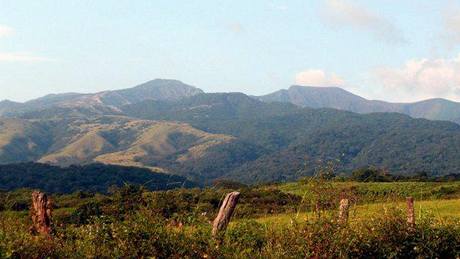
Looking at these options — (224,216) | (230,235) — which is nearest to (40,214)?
(224,216)

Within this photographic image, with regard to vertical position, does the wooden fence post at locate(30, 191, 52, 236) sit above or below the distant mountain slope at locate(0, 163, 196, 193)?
above

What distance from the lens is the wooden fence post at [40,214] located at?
13.2 m

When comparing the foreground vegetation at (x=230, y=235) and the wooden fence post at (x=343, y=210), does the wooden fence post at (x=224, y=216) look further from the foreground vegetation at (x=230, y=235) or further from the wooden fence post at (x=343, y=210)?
the wooden fence post at (x=343, y=210)

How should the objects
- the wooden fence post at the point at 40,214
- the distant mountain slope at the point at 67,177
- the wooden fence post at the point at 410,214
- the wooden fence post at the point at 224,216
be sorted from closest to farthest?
the wooden fence post at the point at 40,214
the wooden fence post at the point at 224,216
the wooden fence post at the point at 410,214
the distant mountain slope at the point at 67,177

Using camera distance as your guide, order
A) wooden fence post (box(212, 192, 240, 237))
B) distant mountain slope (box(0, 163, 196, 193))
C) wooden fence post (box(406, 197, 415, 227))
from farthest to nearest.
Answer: distant mountain slope (box(0, 163, 196, 193)), wooden fence post (box(406, 197, 415, 227)), wooden fence post (box(212, 192, 240, 237))

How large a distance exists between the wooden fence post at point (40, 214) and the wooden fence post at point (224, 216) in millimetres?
4064

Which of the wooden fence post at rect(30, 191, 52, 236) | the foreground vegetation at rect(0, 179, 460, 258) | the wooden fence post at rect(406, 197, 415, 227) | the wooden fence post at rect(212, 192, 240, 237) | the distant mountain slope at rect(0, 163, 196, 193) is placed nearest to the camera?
the foreground vegetation at rect(0, 179, 460, 258)

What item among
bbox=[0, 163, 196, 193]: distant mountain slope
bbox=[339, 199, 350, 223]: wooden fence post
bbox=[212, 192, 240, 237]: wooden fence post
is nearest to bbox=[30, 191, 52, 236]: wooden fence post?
bbox=[212, 192, 240, 237]: wooden fence post

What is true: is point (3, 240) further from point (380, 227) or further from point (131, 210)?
point (380, 227)

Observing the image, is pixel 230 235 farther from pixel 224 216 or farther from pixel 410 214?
pixel 410 214

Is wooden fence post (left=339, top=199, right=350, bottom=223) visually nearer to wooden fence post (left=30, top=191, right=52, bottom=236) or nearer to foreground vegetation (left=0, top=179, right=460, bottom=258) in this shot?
foreground vegetation (left=0, top=179, right=460, bottom=258)

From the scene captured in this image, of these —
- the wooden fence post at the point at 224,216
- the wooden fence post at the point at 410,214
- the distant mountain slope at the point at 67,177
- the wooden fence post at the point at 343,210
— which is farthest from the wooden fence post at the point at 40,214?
the distant mountain slope at the point at 67,177

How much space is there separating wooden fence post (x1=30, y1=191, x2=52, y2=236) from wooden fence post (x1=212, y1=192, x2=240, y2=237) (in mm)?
4064

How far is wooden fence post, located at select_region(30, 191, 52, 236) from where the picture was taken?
520 inches
